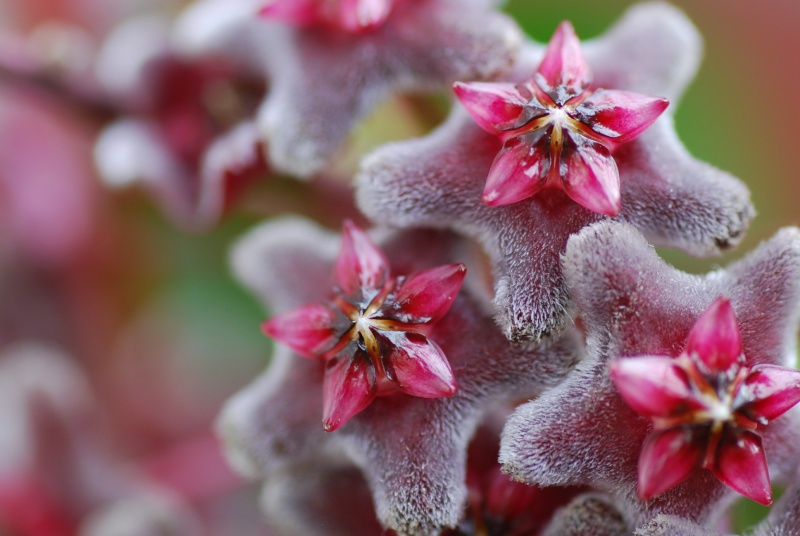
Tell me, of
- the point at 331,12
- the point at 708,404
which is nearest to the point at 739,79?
the point at 331,12

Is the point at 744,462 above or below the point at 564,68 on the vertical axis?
below

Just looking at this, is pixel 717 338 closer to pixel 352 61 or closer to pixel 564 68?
pixel 564 68

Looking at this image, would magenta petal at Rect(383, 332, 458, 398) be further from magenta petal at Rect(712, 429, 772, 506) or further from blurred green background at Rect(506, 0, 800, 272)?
blurred green background at Rect(506, 0, 800, 272)

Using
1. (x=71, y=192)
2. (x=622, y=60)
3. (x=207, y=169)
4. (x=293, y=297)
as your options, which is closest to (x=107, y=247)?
(x=71, y=192)

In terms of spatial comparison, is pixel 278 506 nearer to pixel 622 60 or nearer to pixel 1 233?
pixel 622 60

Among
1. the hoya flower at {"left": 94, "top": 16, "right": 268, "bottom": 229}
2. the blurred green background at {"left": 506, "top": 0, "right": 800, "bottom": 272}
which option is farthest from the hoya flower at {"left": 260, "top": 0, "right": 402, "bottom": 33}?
the blurred green background at {"left": 506, "top": 0, "right": 800, "bottom": 272}

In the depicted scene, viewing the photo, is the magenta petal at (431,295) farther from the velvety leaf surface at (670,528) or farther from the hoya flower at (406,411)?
the velvety leaf surface at (670,528)
